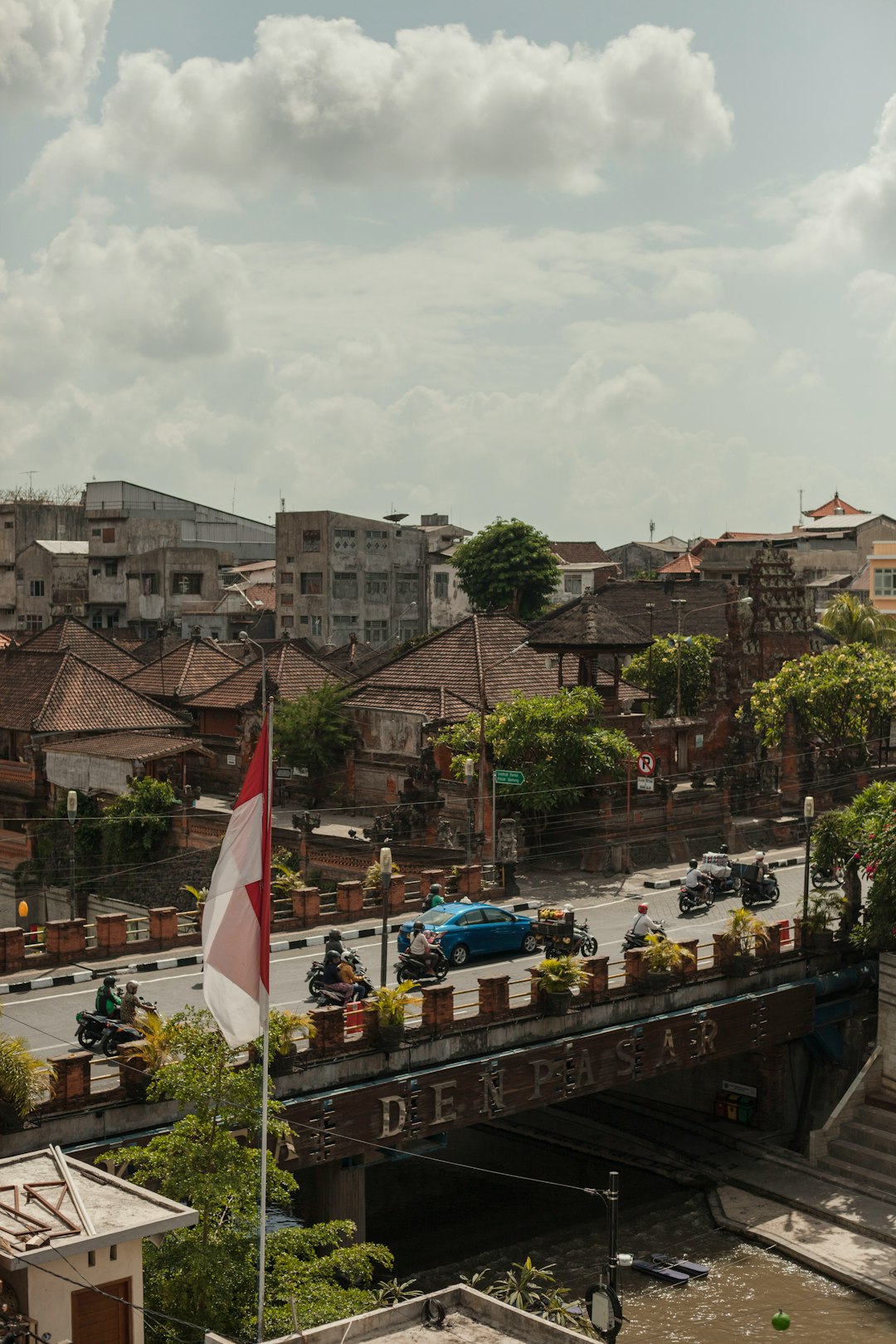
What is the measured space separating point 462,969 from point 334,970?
5148 millimetres

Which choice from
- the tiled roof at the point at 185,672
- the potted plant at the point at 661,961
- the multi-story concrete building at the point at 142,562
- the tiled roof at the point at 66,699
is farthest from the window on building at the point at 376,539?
the potted plant at the point at 661,961

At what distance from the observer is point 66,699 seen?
60.6 meters

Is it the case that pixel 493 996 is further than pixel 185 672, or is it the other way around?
pixel 185 672

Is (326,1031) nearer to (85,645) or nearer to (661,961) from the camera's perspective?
(661,961)

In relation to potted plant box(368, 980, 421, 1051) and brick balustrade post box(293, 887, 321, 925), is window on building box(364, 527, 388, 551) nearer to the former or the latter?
brick balustrade post box(293, 887, 321, 925)

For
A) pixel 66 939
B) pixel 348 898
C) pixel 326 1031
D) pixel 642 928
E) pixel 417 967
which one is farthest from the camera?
pixel 348 898

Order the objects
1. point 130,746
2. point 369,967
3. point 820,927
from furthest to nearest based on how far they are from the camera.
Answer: point 130,746
point 820,927
point 369,967

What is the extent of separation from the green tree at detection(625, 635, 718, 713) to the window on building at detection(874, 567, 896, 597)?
83.2 feet

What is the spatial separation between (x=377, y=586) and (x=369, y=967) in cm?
6605

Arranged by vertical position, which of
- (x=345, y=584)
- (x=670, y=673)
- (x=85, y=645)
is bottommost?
(x=670, y=673)

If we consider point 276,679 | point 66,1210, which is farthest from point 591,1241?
point 276,679

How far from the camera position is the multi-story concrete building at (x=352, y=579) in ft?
323

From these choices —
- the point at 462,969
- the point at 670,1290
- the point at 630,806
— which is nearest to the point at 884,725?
the point at 630,806

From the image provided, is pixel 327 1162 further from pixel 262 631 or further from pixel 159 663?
pixel 262 631
